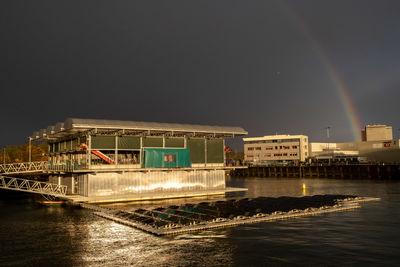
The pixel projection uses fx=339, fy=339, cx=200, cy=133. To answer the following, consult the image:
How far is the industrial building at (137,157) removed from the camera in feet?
154

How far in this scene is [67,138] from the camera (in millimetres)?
54562

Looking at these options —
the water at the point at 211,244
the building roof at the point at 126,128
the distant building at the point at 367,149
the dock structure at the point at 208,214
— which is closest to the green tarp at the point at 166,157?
the building roof at the point at 126,128

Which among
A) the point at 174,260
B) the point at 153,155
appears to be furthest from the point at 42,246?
the point at 153,155

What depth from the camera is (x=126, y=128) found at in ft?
153

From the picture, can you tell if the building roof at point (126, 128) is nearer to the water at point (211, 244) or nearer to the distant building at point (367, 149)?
the water at point (211, 244)

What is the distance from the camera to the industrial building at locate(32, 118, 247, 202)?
46.8 metres

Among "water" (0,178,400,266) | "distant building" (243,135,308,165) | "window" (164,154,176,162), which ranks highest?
"distant building" (243,135,308,165)

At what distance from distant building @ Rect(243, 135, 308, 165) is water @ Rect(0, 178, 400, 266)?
424ft

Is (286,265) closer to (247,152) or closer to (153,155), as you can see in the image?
(153,155)

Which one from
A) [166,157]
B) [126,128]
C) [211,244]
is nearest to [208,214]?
[211,244]

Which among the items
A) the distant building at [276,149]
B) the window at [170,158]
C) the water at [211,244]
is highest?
the distant building at [276,149]

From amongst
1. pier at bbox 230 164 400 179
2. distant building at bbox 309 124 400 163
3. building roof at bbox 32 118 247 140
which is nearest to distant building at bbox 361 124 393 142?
distant building at bbox 309 124 400 163

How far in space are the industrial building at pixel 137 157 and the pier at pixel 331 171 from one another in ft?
246

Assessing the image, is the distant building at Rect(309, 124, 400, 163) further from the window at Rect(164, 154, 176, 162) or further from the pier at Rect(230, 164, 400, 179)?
the window at Rect(164, 154, 176, 162)
